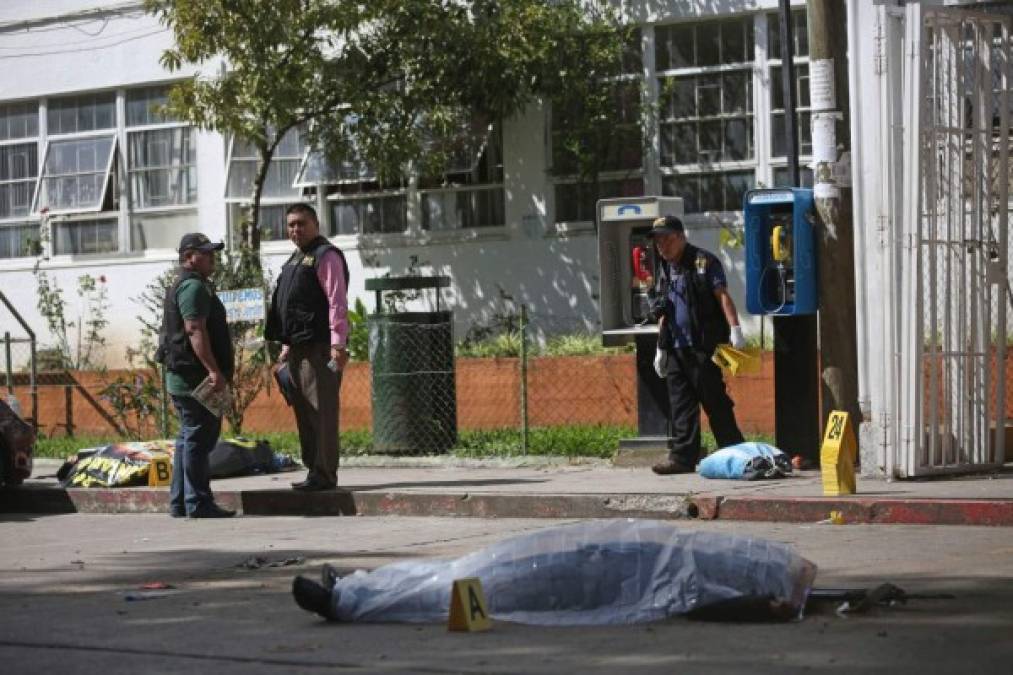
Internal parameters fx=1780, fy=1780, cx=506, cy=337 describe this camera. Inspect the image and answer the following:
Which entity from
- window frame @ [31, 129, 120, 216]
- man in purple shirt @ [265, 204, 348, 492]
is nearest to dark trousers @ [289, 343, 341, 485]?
man in purple shirt @ [265, 204, 348, 492]

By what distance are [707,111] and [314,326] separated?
9501mm

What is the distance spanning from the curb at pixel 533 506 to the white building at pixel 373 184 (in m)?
2.69

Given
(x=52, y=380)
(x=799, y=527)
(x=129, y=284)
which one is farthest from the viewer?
(x=129, y=284)

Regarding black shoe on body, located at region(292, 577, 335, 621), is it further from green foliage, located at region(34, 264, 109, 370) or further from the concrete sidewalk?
green foliage, located at region(34, 264, 109, 370)

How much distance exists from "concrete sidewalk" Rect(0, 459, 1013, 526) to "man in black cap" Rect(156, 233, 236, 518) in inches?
29.1

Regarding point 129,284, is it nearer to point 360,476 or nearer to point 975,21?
point 360,476

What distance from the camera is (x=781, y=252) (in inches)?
513

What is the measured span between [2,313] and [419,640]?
20070 millimetres

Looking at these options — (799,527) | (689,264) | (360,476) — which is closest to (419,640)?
(799,527)

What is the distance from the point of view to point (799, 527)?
1057 centimetres

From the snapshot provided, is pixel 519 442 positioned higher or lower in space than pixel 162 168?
lower

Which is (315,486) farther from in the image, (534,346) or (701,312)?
(534,346)

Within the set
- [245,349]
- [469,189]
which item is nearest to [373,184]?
[469,189]

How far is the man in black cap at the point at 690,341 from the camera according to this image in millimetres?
12852
